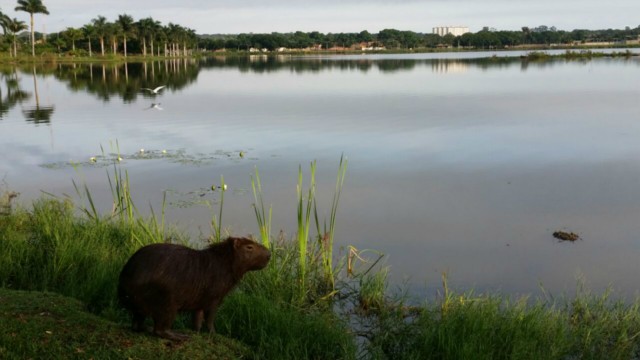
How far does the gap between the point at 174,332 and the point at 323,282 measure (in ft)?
8.72

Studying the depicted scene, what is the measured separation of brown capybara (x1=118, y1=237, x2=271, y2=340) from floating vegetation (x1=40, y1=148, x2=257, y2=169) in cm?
991

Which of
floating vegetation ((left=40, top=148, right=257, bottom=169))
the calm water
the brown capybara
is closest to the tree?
the calm water

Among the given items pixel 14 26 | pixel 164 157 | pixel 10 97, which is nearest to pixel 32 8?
pixel 14 26

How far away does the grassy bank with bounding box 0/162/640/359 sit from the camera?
3748 millimetres

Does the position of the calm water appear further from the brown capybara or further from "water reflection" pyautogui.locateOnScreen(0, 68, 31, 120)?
the brown capybara

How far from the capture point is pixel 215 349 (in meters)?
3.88

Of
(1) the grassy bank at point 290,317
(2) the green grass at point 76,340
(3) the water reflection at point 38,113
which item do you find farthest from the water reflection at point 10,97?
(2) the green grass at point 76,340

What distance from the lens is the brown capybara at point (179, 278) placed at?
3596mm

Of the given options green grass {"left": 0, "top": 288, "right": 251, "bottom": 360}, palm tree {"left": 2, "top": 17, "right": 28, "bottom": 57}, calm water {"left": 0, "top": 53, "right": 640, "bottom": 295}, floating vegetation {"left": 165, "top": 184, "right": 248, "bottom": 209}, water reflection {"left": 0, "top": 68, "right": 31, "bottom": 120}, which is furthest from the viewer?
palm tree {"left": 2, "top": 17, "right": 28, "bottom": 57}

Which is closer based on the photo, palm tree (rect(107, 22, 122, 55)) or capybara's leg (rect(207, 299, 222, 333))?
capybara's leg (rect(207, 299, 222, 333))

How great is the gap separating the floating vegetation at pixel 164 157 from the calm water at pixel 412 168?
8 cm

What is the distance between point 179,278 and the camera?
12.0 feet

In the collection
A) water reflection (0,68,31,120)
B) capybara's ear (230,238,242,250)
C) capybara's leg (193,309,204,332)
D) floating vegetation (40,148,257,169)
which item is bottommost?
floating vegetation (40,148,257,169)

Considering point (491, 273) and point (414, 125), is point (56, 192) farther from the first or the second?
point (414, 125)
